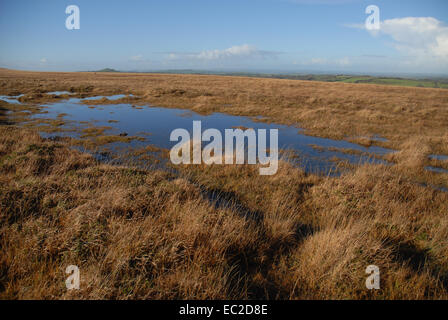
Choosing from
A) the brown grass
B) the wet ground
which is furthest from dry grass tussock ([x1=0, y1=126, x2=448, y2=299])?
the wet ground

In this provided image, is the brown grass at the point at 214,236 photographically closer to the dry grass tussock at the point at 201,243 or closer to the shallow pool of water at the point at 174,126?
the dry grass tussock at the point at 201,243

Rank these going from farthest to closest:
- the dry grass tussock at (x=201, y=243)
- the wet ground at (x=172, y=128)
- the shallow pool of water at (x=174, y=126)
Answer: the shallow pool of water at (x=174, y=126), the wet ground at (x=172, y=128), the dry grass tussock at (x=201, y=243)

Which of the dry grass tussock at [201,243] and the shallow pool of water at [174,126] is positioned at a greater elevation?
the shallow pool of water at [174,126]

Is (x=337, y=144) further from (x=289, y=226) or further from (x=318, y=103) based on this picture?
(x=318, y=103)

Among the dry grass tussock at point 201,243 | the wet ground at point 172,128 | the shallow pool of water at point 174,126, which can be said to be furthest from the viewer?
the shallow pool of water at point 174,126

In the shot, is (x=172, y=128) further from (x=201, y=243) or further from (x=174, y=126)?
(x=201, y=243)

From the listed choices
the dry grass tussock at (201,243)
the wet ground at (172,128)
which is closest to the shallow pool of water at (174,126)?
the wet ground at (172,128)

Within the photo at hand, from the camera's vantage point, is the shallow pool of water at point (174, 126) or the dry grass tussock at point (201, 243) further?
the shallow pool of water at point (174, 126)

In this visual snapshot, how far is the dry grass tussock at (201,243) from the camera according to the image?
11.6 feet

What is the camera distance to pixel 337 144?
15.2 m

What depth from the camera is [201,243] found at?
4512mm

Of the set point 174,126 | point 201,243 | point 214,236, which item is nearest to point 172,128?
point 174,126
